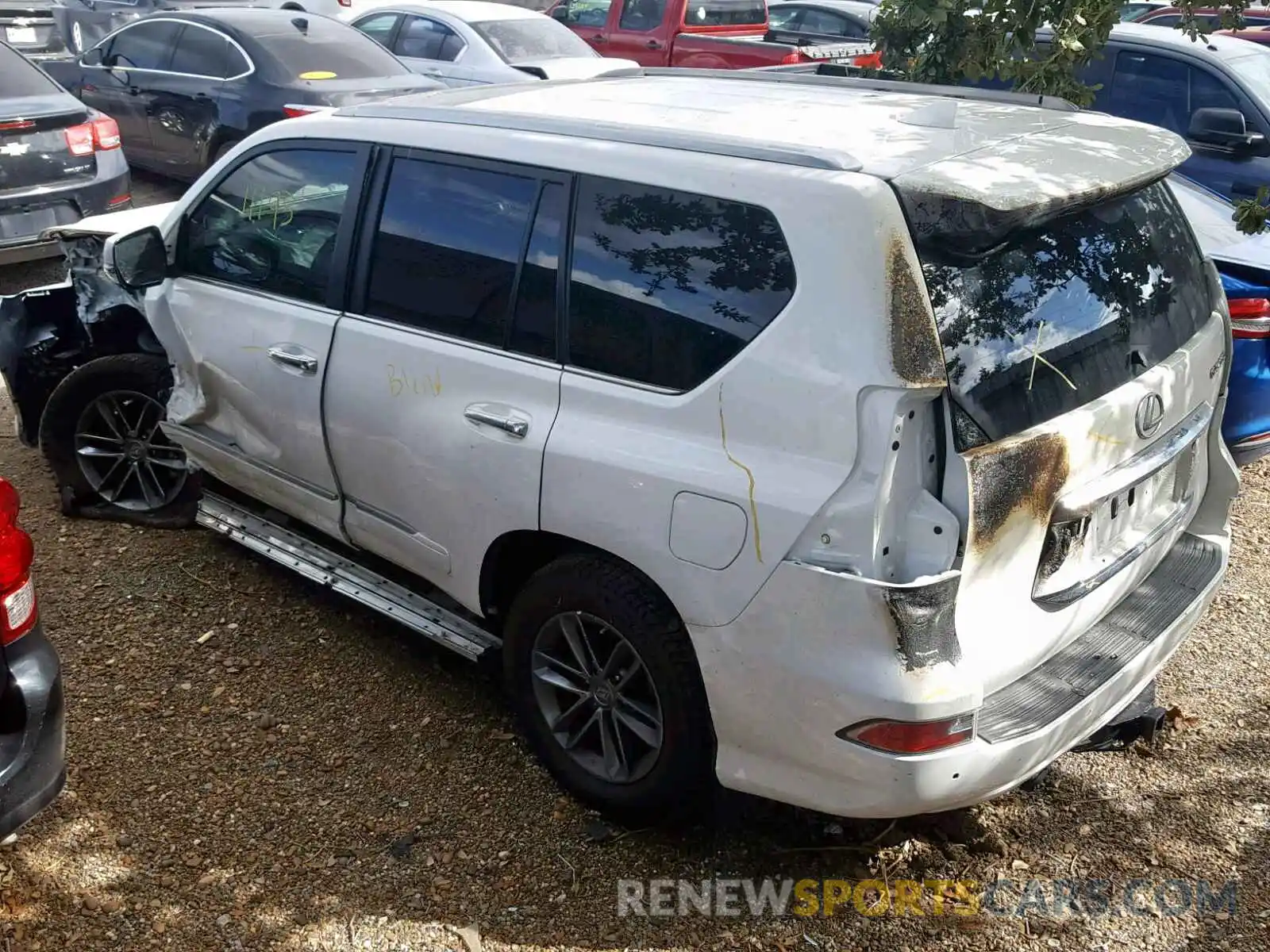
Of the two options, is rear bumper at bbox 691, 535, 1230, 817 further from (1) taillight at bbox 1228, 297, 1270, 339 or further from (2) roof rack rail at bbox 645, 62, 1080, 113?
(1) taillight at bbox 1228, 297, 1270, 339

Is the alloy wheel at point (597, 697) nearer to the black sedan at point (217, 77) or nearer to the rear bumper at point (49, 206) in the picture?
the rear bumper at point (49, 206)

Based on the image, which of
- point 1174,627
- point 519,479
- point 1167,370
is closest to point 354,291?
point 519,479

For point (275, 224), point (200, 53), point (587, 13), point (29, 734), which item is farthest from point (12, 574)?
point (587, 13)

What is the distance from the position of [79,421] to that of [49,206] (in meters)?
2.82

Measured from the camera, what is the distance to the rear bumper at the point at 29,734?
260 cm

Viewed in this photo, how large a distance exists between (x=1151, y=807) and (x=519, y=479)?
2.04 m

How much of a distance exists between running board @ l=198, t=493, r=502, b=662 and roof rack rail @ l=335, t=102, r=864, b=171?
146cm

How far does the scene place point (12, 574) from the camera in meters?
2.72

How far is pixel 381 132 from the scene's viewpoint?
11.2 feet

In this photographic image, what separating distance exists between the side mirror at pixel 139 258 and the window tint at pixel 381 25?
817 cm

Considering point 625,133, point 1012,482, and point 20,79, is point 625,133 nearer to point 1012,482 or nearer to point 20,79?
point 1012,482

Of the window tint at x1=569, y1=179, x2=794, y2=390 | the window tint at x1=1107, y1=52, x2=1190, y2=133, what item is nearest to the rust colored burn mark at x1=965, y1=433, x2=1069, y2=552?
the window tint at x1=569, y1=179, x2=794, y2=390

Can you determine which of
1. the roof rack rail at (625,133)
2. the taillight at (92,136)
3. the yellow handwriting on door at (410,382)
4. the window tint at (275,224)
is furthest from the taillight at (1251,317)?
the taillight at (92,136)

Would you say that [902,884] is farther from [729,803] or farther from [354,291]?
[354,291]
